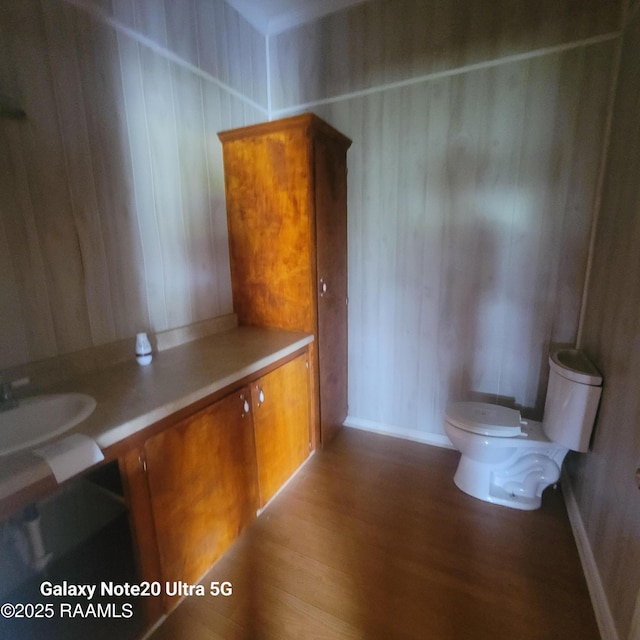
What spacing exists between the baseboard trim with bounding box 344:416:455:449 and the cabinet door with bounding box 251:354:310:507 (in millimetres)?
626

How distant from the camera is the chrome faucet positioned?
1.04 meters

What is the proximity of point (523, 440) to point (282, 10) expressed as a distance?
2968mm

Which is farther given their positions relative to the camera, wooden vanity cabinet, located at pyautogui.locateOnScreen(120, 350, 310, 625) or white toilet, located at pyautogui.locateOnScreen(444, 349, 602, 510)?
white toilet, located at pyautogui.locateOnScreen(444, 349, 602, 510)

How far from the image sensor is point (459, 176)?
1953mm

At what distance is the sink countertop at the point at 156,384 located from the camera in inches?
30.2

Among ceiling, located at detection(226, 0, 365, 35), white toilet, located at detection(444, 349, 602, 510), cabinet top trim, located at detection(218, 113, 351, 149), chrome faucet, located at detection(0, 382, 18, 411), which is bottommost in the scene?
white toilet, located at detection(444, 349, 602, 510)

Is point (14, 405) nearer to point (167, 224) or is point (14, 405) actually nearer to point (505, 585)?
point (167, 224)

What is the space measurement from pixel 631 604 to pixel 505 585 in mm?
435

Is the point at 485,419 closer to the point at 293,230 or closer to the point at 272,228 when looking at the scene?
the point at 293,230

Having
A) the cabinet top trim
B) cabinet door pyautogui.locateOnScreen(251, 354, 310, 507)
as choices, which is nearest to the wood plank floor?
Result: cabinet door pyautogui.locateOnScreen(251, 354, 310, 507)

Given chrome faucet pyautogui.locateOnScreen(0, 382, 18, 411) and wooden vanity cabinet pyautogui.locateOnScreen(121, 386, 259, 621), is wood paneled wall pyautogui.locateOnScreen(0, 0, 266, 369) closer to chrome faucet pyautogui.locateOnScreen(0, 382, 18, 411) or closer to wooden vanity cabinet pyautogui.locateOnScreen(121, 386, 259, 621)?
chrome faucet pyautogui.locateOnScreen(0, 382, 18, 411)

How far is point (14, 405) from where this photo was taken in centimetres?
106

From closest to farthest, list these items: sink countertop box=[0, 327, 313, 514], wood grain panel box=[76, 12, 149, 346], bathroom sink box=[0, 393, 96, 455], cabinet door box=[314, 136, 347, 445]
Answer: sink countertop box=[0, 327, 313, 514]
bathroom sink box=[0, 393, 96, 455]
wood grain panel box=[76, 12, 149, 346]
cabinet door box=[314, 136, 347, 445]

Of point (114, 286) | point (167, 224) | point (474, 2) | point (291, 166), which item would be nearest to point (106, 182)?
point (167, 224)
